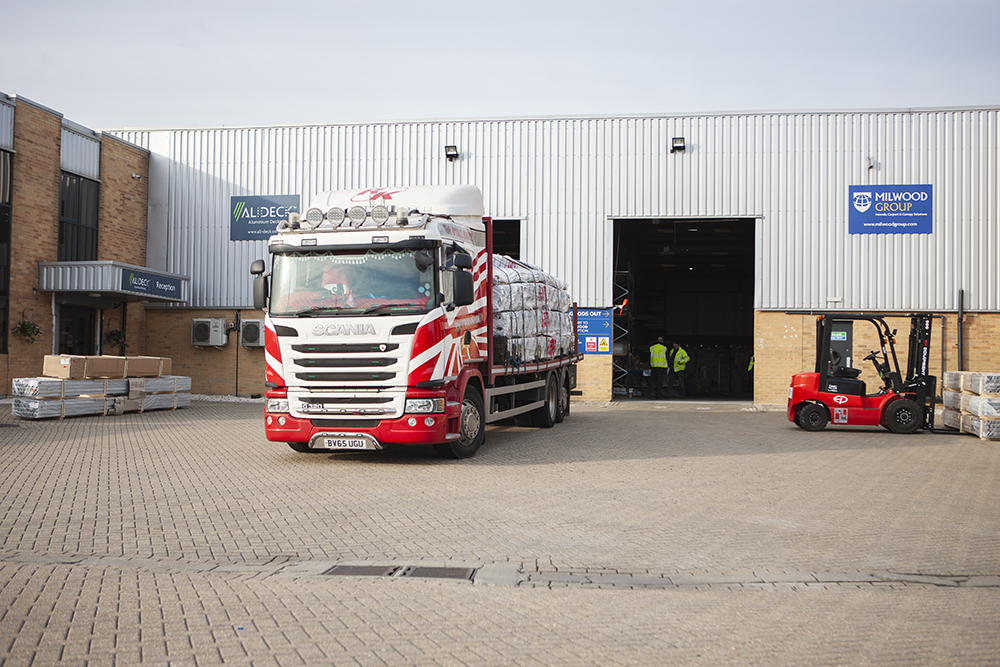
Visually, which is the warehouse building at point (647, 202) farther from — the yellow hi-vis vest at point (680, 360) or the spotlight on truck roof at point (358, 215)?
the spotlight on truck roof at point (358, 215)

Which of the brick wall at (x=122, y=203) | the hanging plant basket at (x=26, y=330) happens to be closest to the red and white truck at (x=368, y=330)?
the hanging plant basket at (x=26, y=330)

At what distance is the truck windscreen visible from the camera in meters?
10.5

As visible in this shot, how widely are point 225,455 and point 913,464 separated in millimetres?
9730

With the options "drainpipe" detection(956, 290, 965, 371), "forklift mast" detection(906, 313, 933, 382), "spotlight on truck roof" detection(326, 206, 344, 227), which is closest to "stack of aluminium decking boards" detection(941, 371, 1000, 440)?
"forklift mast" detection(906, 313, 933, 382)

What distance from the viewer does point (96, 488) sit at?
888 cm

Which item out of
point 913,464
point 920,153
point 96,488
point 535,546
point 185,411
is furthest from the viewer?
point 920,153

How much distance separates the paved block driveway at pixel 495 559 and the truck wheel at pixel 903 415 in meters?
4.19

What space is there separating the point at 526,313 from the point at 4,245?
1430 cm

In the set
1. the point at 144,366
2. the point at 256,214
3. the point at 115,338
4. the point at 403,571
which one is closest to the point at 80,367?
the point at 144,366

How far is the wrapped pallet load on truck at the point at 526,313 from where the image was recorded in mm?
13453

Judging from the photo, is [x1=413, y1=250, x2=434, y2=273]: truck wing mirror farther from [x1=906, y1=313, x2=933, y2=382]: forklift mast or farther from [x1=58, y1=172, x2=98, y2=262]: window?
[x1=58, y1=172, x2=98, y2=262]: window

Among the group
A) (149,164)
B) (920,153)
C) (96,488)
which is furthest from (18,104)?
(920,153)

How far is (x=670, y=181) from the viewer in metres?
24.5

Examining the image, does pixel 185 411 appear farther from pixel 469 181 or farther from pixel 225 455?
pixel 469 181
